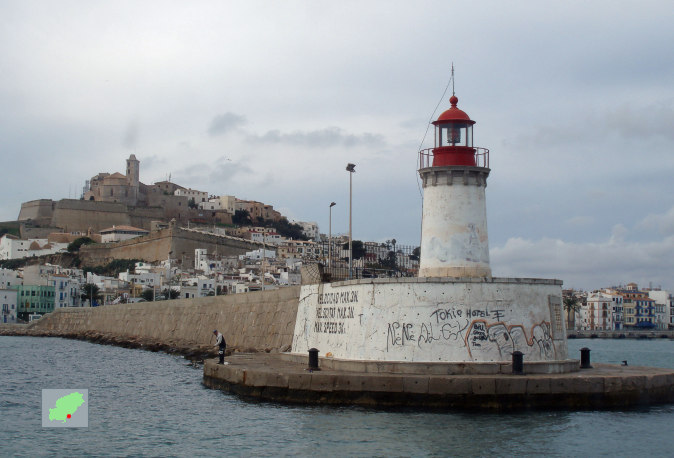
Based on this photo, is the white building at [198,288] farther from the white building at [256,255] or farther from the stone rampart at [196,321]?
the white building at [256,255]

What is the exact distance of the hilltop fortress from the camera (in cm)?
12025

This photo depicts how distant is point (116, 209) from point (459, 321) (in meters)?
111

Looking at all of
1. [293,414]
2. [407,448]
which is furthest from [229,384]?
[407,448]

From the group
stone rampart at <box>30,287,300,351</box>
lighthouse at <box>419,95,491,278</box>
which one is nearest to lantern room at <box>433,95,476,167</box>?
lighthouse at <box>419,95,491,278</box>

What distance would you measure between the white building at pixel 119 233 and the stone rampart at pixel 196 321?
150 feet

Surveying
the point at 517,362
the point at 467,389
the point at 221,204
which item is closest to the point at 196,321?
the point at 517,362

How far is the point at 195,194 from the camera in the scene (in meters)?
139

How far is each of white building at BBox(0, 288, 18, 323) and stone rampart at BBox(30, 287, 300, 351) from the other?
603 inches

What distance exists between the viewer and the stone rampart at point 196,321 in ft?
88.2

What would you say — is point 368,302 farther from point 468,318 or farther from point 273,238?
point 273,238

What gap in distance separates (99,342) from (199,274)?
37.8 metres

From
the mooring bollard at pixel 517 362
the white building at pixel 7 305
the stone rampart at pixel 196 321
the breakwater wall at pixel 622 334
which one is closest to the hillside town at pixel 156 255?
the white building at pixel 7 305

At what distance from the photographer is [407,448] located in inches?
514

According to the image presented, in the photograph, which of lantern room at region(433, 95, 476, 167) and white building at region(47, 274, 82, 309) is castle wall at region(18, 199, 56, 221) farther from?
lantern room at region(433, 95, 476, 167)
